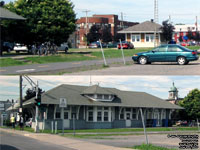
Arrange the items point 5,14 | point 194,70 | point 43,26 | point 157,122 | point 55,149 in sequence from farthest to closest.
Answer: point 157,122 → point 43,26 → point 5,14 → point 194,70 → point 55,149

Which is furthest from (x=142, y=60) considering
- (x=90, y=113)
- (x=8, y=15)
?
(x=8, y=15)

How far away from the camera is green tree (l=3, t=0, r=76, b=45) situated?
135 feet

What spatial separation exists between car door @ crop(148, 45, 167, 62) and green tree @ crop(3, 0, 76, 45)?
1638 centimetres

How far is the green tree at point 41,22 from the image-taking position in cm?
4116

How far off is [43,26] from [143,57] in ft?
52.5

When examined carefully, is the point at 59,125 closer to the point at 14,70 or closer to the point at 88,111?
the point at 88,111

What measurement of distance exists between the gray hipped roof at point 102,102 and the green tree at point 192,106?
1578 centimetres

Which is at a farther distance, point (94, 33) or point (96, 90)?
point (94, 33)

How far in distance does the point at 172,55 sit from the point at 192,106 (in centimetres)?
4795

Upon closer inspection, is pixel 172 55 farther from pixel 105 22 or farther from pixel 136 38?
pixel 105 22

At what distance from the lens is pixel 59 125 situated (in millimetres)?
38750

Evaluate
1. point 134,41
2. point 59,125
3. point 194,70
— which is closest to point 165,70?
point 194,70

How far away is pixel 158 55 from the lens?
2794 centimetres

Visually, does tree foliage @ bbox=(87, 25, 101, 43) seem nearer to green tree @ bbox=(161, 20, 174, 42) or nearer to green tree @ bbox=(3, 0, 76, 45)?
green tree @ bbox=(161, 20, 174, 42)
